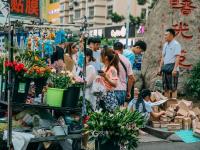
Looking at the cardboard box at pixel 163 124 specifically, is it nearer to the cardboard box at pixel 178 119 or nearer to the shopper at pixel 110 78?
the cardboard box at pixel 178 119

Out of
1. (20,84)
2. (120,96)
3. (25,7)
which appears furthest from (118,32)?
(20,84)

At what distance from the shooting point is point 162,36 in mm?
14047

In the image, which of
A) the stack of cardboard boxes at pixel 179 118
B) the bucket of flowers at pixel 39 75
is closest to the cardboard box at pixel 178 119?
the stack of cardboard boxes at pixel 179 118

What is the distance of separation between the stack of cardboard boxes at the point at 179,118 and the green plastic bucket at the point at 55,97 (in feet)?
11.5

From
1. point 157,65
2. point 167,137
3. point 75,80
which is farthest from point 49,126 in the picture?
point 157,65

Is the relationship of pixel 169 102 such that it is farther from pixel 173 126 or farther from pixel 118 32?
pixel 118 32

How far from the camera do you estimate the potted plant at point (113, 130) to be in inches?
291

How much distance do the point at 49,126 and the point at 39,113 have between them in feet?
0.90

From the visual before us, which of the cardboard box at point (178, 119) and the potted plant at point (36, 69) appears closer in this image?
the potted plant at point (36, 69)

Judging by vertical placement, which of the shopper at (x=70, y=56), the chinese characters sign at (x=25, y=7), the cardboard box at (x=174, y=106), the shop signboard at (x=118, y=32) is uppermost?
the shop signboard at (x=118, y=32)

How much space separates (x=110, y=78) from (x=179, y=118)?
245cm

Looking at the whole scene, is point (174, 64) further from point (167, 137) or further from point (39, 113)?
point (39, 113)

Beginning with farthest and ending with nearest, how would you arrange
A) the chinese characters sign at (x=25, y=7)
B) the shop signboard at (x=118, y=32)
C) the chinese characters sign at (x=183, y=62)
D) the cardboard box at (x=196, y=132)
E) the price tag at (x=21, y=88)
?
the shop signboard at (x=118, y=32) → the chinese characters sign at (x=183, y=62) → the chinese characters sign at (x=25, y=7) → the cardboard box at (x=196, y=132) → the price tag at (x=21, y=88)

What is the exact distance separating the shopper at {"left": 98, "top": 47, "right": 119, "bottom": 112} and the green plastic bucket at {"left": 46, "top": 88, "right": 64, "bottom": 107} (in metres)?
1.46
